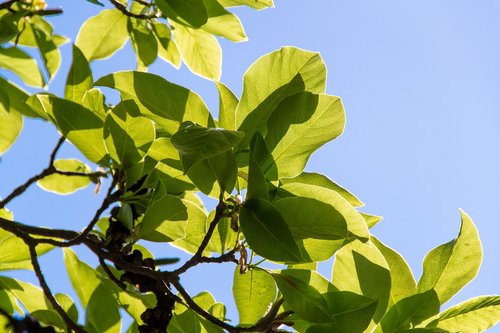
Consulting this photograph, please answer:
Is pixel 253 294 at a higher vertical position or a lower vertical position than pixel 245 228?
lower

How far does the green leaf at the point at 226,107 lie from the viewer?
1257 millimetres

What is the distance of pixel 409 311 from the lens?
118 centimetres

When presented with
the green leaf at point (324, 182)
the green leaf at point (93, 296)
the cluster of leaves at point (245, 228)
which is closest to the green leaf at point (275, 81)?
the cluster of leaves at point (245, 228)

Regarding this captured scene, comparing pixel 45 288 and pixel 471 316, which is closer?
pixel 45 288

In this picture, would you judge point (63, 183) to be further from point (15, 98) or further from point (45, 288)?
point (45, 288)

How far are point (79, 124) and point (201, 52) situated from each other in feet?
2.43

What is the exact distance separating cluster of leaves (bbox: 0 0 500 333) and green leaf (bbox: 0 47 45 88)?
713 mm

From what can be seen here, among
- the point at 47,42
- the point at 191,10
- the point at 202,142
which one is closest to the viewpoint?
the point at 202,142

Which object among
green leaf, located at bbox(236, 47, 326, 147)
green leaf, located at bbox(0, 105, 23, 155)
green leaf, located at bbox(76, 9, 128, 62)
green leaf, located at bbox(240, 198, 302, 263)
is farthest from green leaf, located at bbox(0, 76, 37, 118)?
green leaf, located at bbox(240, 198, 302, 263)

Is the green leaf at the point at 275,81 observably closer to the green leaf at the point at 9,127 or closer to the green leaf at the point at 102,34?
the green leaf at the point at 9,127

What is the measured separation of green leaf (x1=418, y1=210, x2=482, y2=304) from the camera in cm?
122

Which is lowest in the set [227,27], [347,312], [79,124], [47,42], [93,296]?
[93,296]

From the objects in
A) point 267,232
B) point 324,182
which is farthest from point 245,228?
point 324,182

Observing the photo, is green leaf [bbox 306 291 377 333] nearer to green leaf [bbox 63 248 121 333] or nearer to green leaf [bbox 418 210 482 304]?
green leaf [bbox 418 210 482 304]
